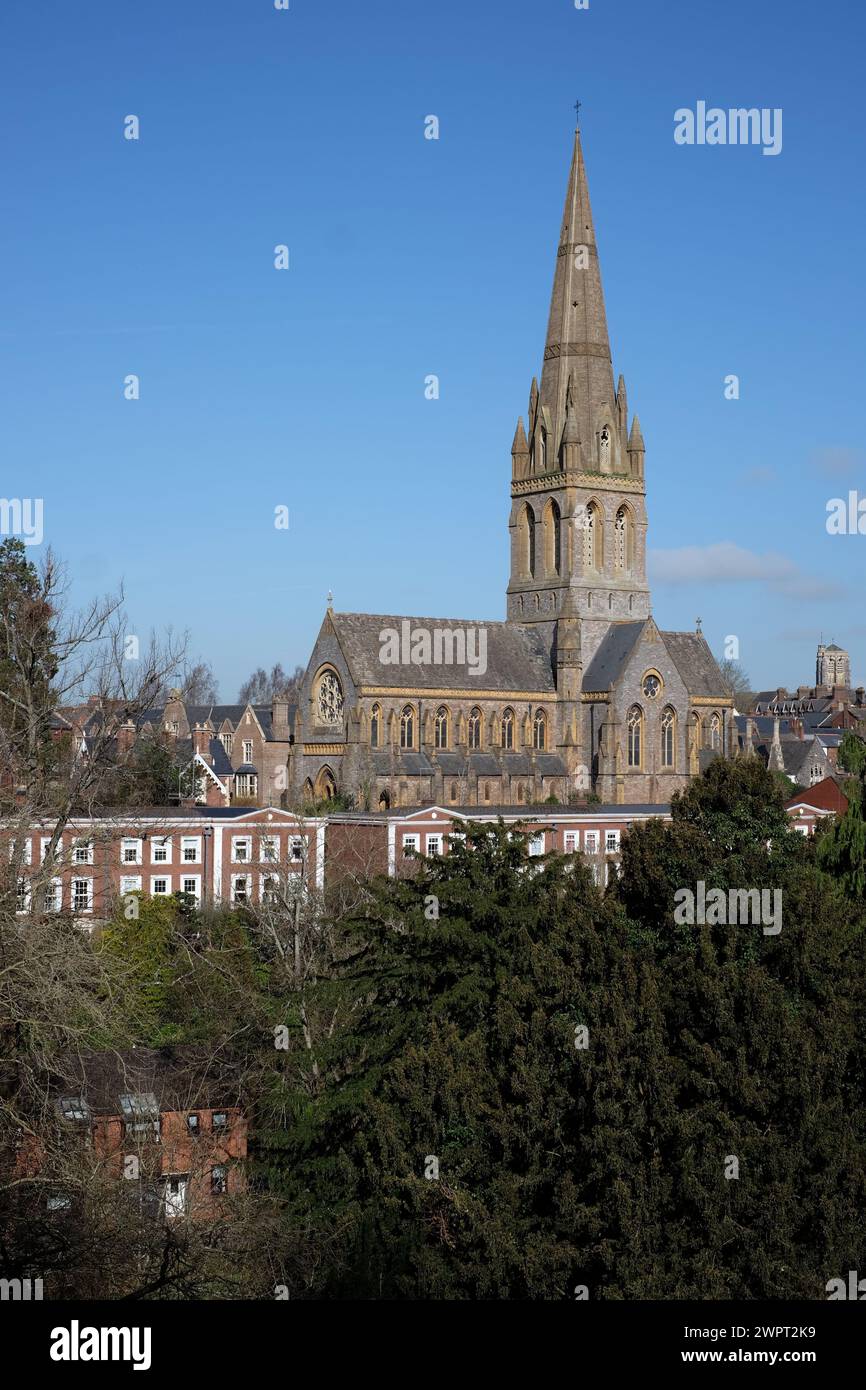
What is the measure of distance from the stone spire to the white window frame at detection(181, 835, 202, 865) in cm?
4020

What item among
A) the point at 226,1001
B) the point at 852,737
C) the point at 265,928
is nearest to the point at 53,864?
the point at 226,1001

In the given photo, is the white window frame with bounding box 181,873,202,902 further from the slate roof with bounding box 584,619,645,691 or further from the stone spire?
the stone spire

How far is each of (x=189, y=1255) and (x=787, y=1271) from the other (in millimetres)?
7361

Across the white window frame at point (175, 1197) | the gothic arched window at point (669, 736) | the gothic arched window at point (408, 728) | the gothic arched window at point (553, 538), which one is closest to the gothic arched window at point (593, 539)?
the gothic arched window at point (553, 538)

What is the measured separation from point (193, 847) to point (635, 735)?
113 feet

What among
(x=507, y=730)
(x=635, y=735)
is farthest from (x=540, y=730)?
(x=635, y=735)

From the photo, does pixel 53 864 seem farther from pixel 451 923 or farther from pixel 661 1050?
pixel 661 1050

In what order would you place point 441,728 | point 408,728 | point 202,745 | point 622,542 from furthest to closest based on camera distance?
1. point 202,745
2. point 622,542
3. point 441,728
4. point 408,728

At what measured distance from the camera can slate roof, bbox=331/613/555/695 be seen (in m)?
78.4

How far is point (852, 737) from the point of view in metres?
34.7

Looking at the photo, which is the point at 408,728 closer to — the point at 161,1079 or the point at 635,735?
the point at 635,735

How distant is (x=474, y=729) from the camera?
80.9 meters

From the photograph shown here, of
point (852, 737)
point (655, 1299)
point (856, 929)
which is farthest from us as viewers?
point (852, 737)

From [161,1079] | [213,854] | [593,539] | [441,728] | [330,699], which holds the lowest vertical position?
[161,1079]
